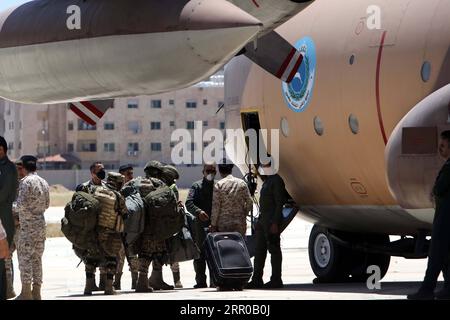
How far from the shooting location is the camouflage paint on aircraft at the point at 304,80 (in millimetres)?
19219

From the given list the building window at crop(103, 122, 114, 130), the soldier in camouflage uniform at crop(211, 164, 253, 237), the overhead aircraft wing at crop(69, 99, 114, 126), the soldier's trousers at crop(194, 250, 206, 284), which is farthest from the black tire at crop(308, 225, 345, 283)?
the building window at crop(103, 122, 114, 130)

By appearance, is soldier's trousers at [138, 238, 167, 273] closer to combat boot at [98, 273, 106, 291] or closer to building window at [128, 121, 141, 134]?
combat boot at [98, 273, 106, 291]

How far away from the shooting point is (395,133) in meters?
16.6

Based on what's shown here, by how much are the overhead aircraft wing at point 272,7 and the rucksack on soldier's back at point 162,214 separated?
171 inches

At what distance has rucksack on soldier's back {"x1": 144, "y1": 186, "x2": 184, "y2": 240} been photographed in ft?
Result: 61.5

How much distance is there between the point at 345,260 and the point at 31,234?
23.0 ft

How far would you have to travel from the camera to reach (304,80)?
1941 cm

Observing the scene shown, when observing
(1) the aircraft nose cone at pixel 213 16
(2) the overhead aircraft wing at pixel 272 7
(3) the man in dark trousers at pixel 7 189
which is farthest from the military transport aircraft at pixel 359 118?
(3) the man in dark trousers at pixel 7 189

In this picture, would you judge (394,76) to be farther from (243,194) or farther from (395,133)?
(243,194)

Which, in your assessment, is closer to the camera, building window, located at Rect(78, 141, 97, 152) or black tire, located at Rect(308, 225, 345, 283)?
black tire, located at Rect(308, 225, 345, 283)

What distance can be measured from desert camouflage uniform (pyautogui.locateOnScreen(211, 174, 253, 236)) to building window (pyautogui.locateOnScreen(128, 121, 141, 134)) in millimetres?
105451

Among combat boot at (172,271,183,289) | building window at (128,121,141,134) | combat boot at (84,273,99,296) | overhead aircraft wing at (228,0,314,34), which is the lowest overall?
building window at (128,121,141,134)
